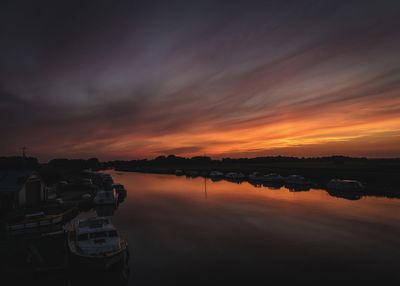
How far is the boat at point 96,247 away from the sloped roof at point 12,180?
18.0 m

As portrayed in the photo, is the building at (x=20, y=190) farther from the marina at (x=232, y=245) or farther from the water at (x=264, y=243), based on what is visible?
the water at (x=264, y=243)

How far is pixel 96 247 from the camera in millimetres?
23172

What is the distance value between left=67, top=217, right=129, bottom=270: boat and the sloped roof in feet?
59.0

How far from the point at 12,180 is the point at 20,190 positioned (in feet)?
8.26

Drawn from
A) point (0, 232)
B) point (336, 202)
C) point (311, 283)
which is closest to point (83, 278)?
point (0, 232)

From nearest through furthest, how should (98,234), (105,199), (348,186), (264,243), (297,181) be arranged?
1. (98,234)
2. (264,243)
3. (105,199)
4. (348,186)
5. (297,181)

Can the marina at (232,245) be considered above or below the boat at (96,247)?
below

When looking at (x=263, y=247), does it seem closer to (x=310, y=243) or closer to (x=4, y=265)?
(x=310, y=243)

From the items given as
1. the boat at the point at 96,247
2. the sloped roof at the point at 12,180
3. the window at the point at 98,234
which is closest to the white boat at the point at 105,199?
the sloped roof at the point at 12,180

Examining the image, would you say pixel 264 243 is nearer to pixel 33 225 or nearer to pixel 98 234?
pixel 98 234

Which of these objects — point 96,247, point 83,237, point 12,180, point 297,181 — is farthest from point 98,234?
point 297,181

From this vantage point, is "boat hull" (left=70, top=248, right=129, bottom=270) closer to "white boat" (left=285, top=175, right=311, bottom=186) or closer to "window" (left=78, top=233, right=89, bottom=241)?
"window" (left=78, top=233, right=89, bottom=241)

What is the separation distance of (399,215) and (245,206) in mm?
25567

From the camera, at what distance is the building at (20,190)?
37719 mm
